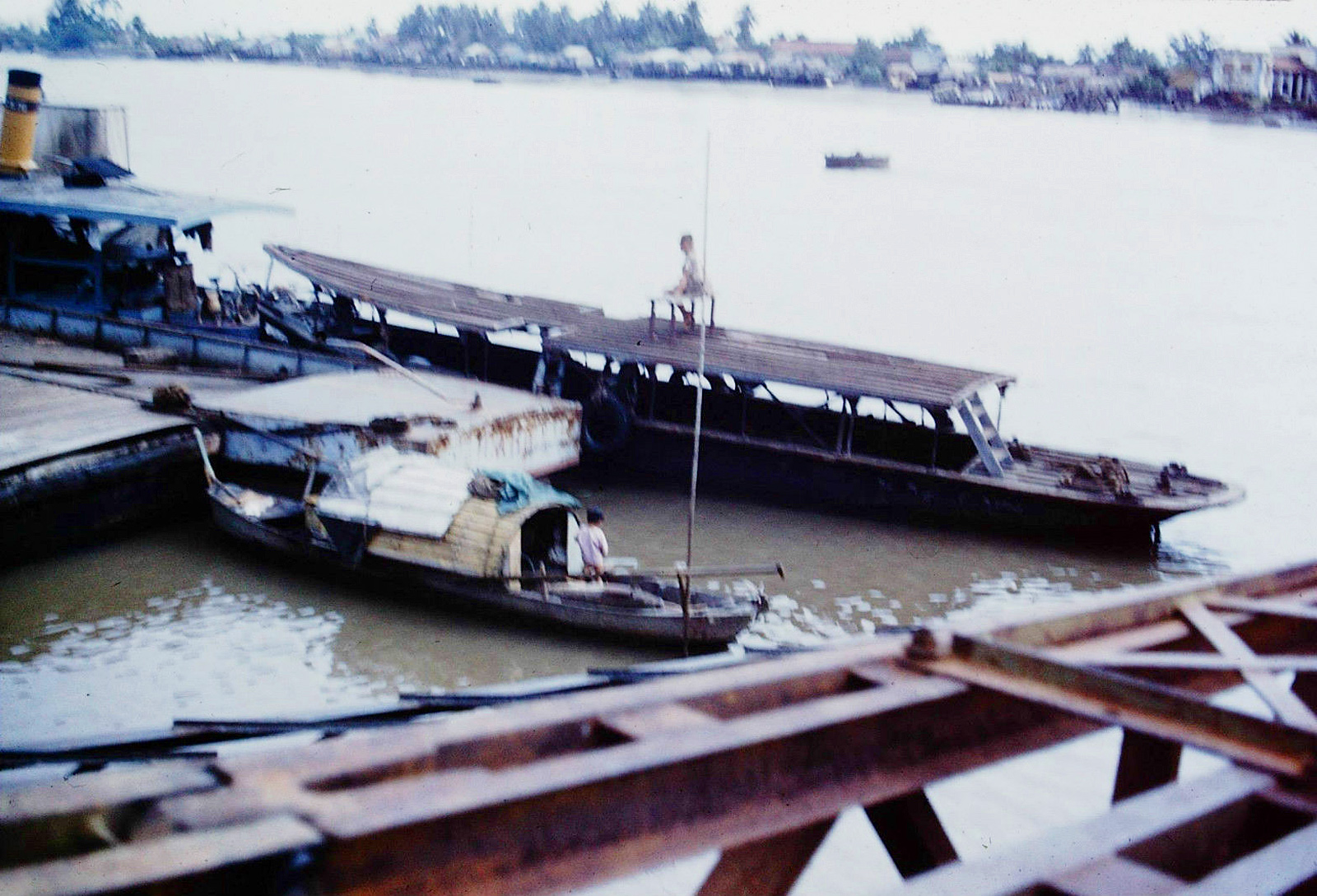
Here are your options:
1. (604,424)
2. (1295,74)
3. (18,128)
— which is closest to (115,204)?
(18,128)

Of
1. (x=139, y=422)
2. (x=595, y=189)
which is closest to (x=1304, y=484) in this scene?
(x=139, y=422)

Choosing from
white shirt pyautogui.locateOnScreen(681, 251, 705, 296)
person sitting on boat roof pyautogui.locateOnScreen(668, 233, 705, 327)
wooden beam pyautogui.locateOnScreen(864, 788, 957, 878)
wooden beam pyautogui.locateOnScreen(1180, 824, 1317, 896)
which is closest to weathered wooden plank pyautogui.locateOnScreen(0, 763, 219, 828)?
wooden beam pyautogui.locateOnScreen(864, 788, 957, 878)

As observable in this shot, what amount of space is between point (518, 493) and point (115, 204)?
12.2 metres

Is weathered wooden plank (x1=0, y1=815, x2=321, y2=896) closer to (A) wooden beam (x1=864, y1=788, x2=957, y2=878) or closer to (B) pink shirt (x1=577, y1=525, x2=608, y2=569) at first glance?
(A) wooden beam (x1=864, y1=788, x2=957, y2=878)

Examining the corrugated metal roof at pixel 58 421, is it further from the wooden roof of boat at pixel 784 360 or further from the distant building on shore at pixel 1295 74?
the distant building on shore at pixel 1295 74

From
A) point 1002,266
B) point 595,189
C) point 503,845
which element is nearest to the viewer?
point 503,845

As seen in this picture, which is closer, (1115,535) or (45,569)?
(45,569)

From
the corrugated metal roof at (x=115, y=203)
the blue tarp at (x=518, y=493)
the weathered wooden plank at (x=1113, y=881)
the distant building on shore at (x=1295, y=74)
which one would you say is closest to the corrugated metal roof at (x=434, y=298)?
the corrugated metal roof at (x=115, y=203)

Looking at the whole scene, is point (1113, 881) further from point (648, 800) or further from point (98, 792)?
point (98, 792)

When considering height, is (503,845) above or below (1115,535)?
above

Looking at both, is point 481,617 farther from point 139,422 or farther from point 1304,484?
point 1304,484

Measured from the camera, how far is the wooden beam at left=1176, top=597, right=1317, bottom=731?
2.80 meters

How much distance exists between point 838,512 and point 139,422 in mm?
9234

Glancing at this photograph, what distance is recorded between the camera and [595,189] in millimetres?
50250
